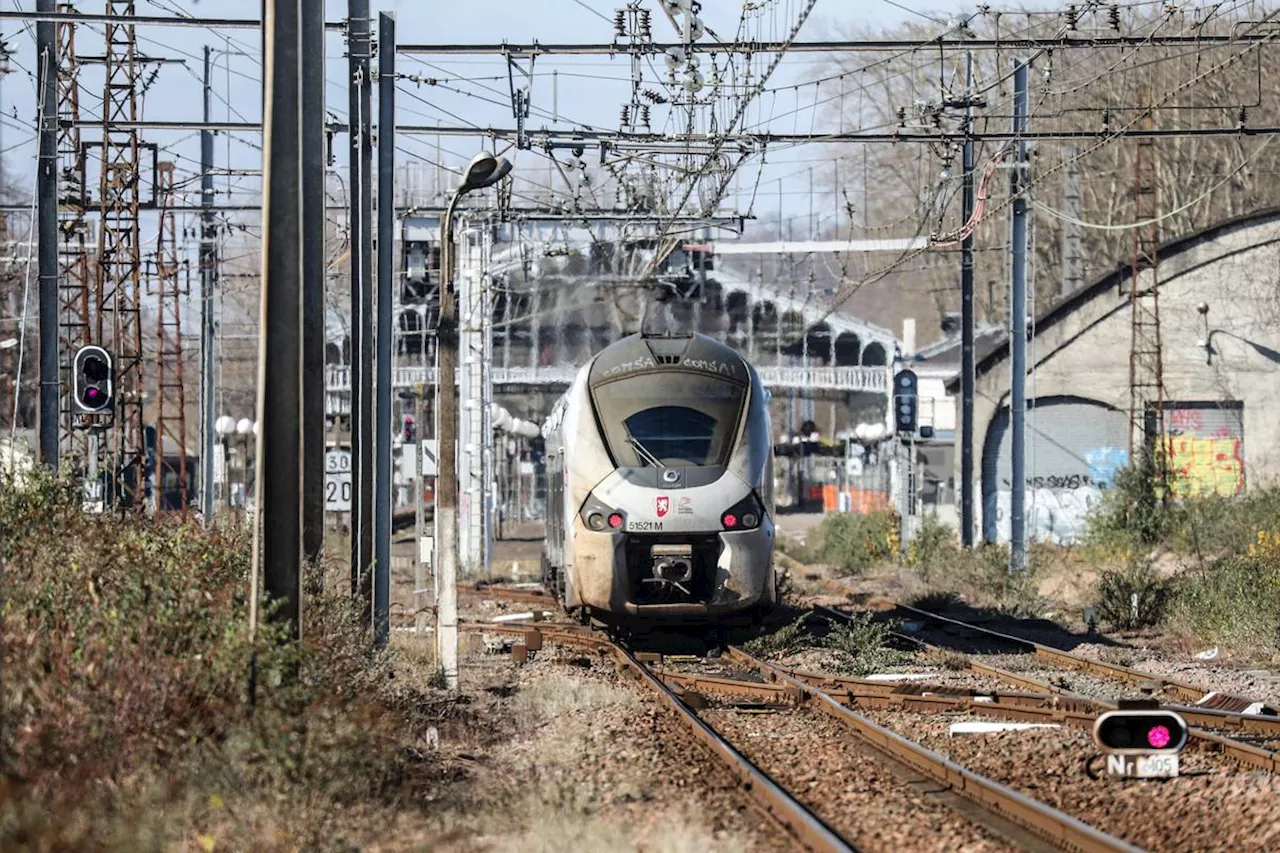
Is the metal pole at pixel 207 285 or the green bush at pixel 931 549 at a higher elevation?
the metal pole at pixel 207 285

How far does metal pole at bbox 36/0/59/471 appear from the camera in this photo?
2067 centimetres

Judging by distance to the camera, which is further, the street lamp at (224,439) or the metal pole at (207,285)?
the street lamp at (224,439)

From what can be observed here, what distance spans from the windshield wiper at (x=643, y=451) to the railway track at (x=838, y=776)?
2.41m

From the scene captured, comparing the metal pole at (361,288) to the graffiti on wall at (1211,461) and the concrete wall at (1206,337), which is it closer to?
the concrete wall at (1206,337)

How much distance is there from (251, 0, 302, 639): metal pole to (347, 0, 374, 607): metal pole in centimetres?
656

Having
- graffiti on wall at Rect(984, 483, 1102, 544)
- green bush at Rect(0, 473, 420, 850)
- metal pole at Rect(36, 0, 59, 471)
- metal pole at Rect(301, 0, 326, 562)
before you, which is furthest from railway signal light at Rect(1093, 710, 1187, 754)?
graffiti on wall at Rect(984, 483, 1102, 544)

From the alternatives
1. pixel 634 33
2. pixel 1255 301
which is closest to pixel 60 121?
pixel 634 33

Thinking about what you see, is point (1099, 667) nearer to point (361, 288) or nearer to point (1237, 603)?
point (1237, 603)

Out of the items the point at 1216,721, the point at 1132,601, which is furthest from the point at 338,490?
the point at 1216,721

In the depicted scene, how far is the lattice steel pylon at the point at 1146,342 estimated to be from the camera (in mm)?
34469

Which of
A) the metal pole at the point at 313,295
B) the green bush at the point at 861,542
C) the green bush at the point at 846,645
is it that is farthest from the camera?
the green bush at the point at 861,542

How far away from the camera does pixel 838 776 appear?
35.3ft

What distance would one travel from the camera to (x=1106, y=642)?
66.2 feet

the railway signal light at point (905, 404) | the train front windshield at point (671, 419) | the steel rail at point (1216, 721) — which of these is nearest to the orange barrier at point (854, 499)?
the railway signal light at point (905, 404)
